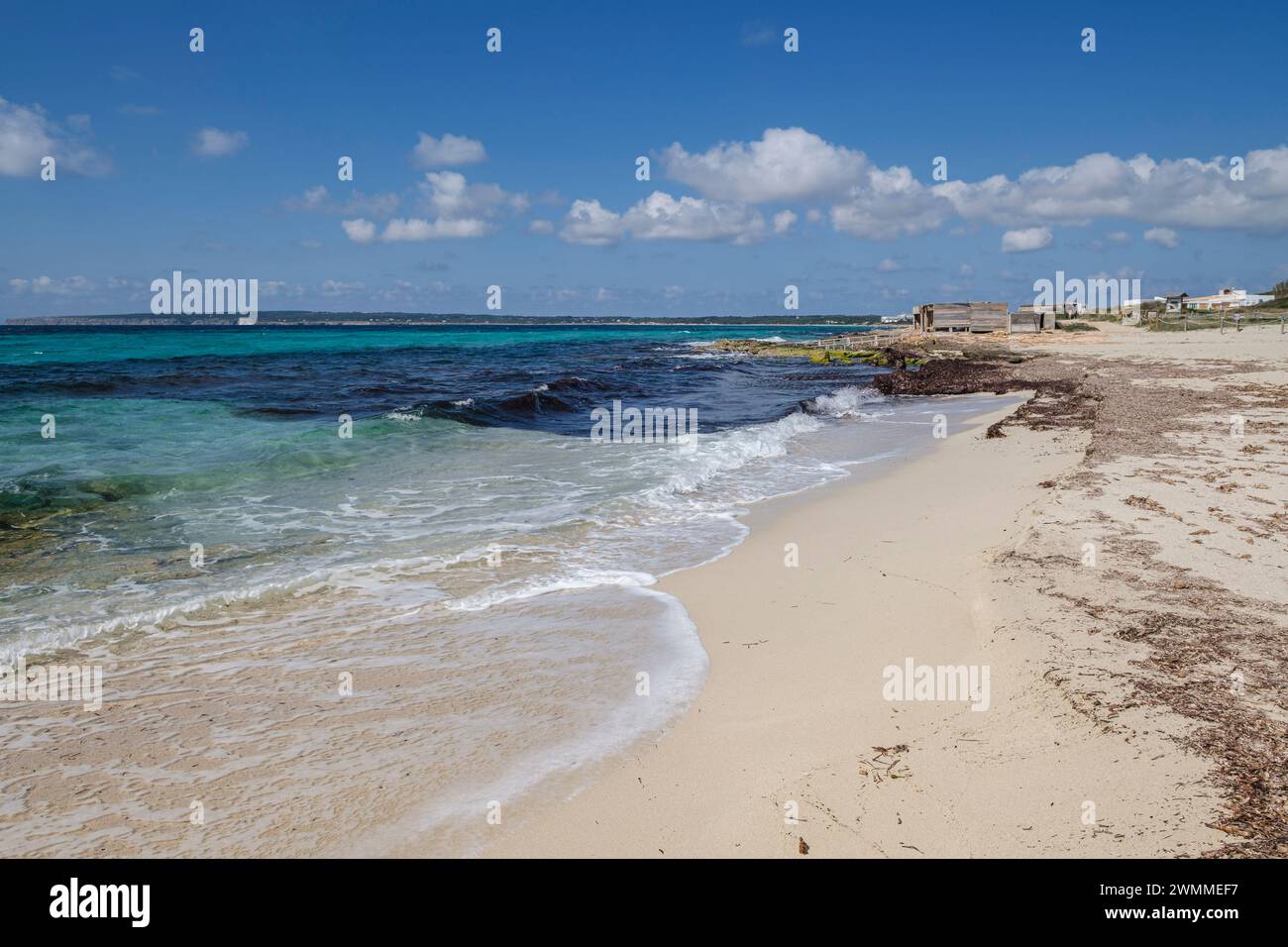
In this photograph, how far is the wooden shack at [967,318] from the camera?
2072 inches

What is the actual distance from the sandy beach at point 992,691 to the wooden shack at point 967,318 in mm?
48829

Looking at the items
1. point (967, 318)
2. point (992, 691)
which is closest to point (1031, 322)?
point (967, 318)

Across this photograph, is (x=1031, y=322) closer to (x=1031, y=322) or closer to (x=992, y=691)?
(x=1031, y=322)

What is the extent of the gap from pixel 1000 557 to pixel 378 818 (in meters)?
5.25

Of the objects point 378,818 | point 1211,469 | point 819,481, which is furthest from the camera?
point 819,481

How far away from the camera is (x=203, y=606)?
236 inches

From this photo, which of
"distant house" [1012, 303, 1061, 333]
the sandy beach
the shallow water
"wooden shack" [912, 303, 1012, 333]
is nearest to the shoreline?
the sandy beach

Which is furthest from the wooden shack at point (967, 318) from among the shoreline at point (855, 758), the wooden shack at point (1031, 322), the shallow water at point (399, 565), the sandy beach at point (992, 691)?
the shoreline at point (855, 758)

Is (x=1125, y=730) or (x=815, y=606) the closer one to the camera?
(x=1125, y=730)

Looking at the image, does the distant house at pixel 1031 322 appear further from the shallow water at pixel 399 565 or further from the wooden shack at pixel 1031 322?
the shallow water at pixel 399 565

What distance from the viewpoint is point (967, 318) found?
54531 millimetres
